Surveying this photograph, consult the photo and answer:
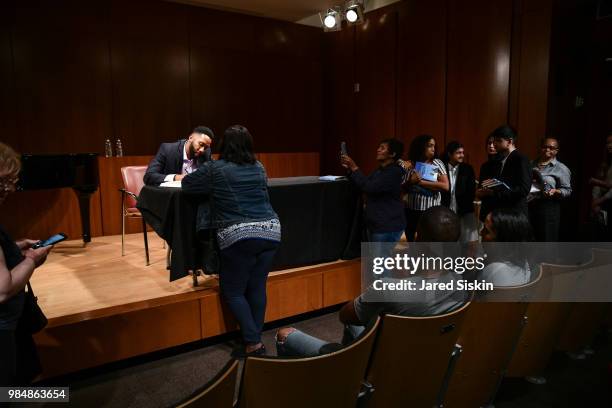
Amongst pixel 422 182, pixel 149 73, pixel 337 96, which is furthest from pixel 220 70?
pixel 422 182

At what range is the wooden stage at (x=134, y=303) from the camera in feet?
7.83

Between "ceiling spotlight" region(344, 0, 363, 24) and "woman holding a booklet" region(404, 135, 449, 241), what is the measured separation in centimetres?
336

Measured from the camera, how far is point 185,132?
20.6 ft

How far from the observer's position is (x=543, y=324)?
6.66ft

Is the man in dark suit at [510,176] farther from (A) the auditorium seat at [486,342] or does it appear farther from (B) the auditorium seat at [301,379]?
(B) the auditorium seat at [301,379]

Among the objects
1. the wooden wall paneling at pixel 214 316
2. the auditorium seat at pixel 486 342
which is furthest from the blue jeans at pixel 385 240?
the auditorium seat at pixel 486 342

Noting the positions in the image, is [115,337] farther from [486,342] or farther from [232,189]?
[486,342]

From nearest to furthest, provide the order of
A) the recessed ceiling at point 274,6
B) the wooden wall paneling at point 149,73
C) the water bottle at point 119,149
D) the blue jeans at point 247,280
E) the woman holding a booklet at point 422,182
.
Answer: the blue jeans at point 247,280 < the woman holding a booklet at point 422,182 < the water bottle at point 119,149 < the wooden wall paneling at point 149,73 < the recessed ceiling at point 274,6

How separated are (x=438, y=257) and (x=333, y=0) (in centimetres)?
603

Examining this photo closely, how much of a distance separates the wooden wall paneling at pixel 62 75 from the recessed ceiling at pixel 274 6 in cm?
148

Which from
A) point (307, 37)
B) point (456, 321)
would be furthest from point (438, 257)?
point (307, 37)

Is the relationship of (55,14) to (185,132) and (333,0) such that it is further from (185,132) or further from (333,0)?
(333,0)

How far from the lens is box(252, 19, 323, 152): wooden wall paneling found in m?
6.79

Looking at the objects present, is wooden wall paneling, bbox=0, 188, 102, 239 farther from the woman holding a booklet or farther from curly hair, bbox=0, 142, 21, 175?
curly hair, bbox=0, 142, 21, 175
